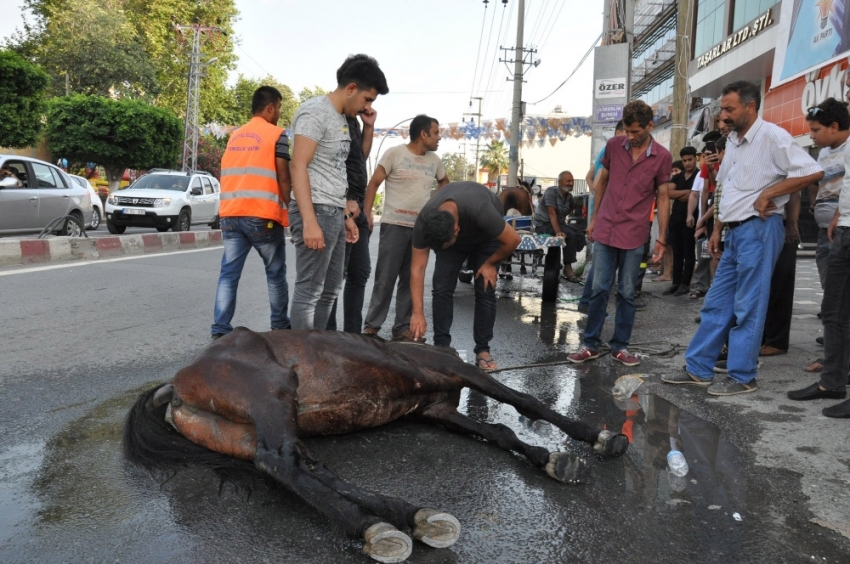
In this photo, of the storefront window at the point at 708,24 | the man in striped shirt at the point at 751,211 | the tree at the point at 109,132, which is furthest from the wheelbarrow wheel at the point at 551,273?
the tree at the point at 109,132

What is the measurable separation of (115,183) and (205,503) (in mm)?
Result: 33968

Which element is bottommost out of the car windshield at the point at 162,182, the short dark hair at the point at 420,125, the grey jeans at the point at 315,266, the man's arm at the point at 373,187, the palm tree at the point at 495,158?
the grey jeans at the point at 315,266

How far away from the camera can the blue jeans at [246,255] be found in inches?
171

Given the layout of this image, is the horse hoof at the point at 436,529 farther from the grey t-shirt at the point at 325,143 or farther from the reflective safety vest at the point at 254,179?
the reflective safety vest at the point at 254,179

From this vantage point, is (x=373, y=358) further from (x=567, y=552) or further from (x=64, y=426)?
(x=64, y=426)

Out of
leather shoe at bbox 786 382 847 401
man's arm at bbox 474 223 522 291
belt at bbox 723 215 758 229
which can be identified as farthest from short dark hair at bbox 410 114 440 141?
leather shoe at bbox 786 382 847 401

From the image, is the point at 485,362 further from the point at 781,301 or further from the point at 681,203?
the point at 681,203

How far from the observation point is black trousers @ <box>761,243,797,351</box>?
471 centimetres

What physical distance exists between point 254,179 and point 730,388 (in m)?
3.32

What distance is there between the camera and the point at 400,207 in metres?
4.86

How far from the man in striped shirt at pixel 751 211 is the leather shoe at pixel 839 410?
1.63ft

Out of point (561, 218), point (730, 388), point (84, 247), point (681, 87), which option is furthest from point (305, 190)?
point (681, 87)

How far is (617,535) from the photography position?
82.2 inches

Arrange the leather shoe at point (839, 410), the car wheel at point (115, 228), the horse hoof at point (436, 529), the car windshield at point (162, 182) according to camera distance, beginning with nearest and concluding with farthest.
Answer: the horse hoof at point (436, 529) → the leather shoe at point (839, 410) → the car wheel at point (115, 228) → the car windshield at point (162, 182)
